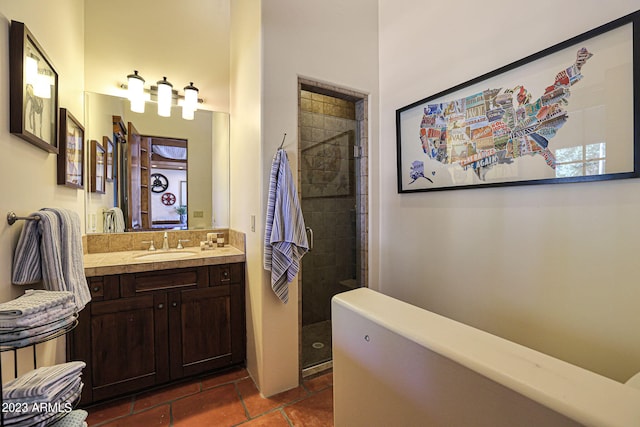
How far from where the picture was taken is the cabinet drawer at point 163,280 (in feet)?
5.98

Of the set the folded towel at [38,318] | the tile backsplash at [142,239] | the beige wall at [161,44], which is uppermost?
the beige wall at [161,44]

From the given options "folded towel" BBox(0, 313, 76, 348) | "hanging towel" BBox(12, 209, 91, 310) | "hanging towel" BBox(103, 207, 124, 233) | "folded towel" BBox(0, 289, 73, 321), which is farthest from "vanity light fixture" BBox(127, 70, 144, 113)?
"folded towel" BBox(0, 313, 76, 348)

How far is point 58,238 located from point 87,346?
2.98 ft

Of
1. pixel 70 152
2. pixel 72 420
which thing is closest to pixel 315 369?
pixel 72 420

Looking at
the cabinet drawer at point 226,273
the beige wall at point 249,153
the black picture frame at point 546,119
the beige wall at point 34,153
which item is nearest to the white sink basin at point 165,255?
the cabinet drawer at point 226,273

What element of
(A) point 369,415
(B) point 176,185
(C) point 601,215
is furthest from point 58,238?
(C) point 601,215

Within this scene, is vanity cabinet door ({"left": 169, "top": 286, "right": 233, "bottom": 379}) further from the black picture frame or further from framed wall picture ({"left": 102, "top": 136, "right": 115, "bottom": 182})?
the black picture frame

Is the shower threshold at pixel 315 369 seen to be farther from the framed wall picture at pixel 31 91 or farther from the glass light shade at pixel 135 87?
the glass light shade at pixel 135 87

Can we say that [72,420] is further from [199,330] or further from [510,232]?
[510,232]

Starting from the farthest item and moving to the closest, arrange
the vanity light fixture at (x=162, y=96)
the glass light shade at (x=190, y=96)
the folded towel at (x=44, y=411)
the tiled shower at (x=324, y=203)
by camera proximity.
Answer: the tiled shower at (x=324, y=203) → the glass light shade at (x=190, y=96) → the vanity light fixture at (x=162, y=96) → the folded towel at (x=44, y=411)

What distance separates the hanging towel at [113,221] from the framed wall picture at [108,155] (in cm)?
27

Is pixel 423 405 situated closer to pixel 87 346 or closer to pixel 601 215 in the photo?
pixel 601 215

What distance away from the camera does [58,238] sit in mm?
1243

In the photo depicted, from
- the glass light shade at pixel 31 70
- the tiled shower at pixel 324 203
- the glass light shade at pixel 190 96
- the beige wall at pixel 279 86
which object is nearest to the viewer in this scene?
the glass light shade at pixel 31 70
